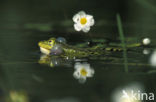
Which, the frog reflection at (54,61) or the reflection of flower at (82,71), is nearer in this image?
the reflection of flower at (82,71)

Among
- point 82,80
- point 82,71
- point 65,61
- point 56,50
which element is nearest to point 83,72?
point 82,71

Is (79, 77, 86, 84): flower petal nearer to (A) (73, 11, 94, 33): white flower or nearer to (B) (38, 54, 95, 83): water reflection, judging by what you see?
(B) (38, 54, 95, 83): water reflection

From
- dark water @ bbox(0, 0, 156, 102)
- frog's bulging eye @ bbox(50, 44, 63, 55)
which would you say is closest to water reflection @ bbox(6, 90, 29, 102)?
dark water @ bbox(0, 0, 156, 102)

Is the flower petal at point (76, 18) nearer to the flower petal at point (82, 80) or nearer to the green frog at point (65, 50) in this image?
the green frog at point (65, 50)

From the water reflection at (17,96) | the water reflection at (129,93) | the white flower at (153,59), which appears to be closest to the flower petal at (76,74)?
the water reflection at (129,93)

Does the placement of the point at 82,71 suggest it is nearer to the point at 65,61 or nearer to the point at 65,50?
the point at 65,61

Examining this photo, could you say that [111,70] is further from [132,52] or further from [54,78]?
[132,52]
